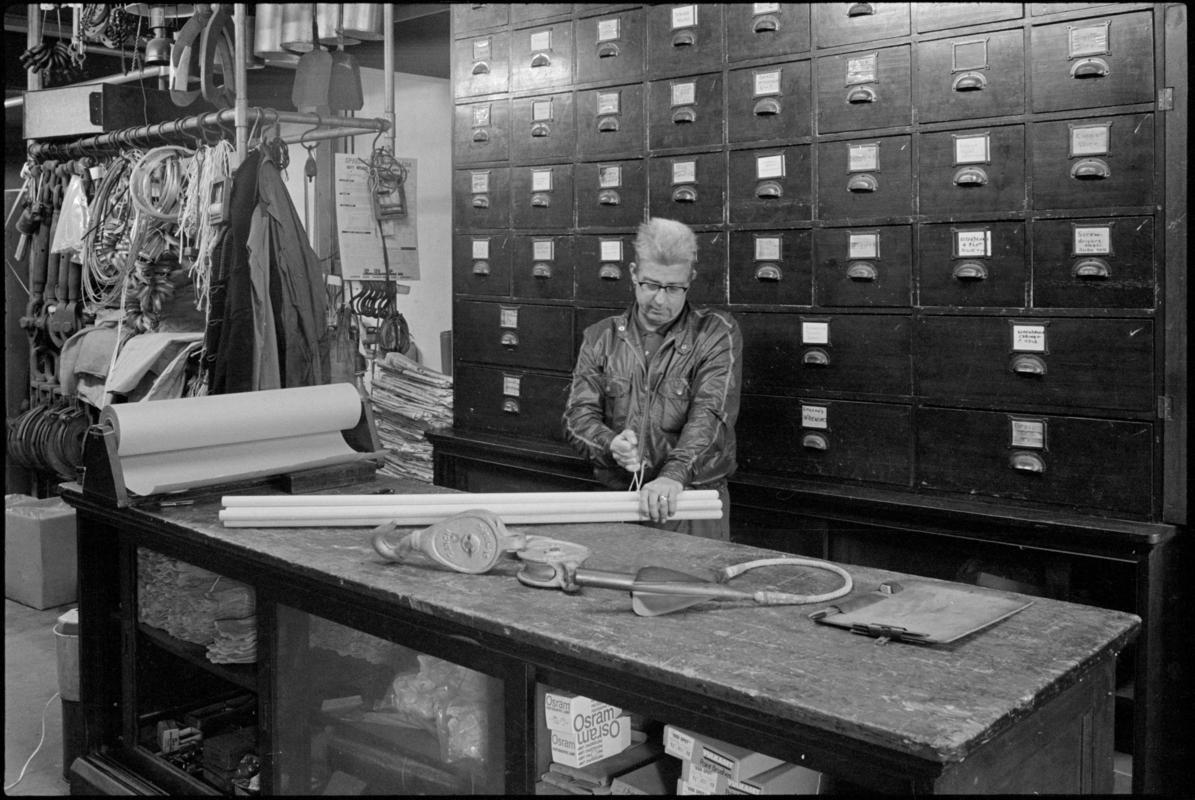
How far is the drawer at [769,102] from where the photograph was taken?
12.5 ft

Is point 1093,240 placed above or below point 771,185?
below

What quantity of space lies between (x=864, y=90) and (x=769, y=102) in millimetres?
355

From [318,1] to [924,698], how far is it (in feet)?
11.6

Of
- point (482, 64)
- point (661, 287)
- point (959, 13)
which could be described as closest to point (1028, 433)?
point (661, 287)

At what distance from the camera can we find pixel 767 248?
3.92 meters

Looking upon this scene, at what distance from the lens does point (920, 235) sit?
11.7 ft

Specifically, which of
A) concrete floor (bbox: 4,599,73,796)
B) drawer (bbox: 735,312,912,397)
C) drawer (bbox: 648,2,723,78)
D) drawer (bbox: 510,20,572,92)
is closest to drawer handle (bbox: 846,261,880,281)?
drawer (bbox: 735,312,912,397)

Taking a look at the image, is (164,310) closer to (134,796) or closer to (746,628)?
(134,796)

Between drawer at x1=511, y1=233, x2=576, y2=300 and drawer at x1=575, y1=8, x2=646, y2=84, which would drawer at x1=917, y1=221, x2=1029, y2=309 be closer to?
drawer at x1=575, y1=8, x2=646, y2=84

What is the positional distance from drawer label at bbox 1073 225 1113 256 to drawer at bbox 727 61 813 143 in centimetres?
97

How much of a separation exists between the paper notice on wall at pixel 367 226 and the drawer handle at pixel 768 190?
166 cm

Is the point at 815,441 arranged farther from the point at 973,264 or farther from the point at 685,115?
the point at 685,115

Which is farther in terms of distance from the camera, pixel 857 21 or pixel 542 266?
pixel 542 266

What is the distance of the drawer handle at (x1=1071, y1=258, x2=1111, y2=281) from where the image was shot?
3.20 m
